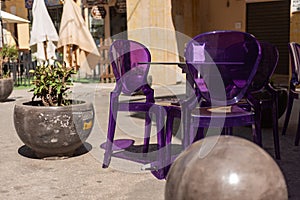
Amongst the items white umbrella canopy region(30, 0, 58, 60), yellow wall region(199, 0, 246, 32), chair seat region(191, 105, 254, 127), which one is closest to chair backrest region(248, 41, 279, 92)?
chair seat region(191, 105, 254, 127)

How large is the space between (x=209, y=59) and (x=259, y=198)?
5.82 ft

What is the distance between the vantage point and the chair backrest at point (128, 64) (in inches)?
186

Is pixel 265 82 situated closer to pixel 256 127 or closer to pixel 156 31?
pixel 256 127

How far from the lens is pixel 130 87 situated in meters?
4.89

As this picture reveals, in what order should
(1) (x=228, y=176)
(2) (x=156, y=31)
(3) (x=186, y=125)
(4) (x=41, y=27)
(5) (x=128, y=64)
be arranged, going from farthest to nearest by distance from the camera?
(2) (x=156, y=31) < (4) (x=41, y=27) < (5) (x=128, y=64) < (3) (x=186, y=125) < (1) (x=228, y=176)

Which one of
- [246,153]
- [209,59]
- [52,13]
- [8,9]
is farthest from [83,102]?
[8,9]

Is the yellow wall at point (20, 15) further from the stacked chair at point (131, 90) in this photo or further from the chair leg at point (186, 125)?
the chair leg at point (186, 125)

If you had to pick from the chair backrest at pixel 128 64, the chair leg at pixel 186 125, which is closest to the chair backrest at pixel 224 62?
the chair leg at pixel 186 125

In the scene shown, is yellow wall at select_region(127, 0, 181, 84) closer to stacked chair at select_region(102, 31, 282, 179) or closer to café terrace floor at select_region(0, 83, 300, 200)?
café terrace floor at select_region(0, 83, 300, 200)

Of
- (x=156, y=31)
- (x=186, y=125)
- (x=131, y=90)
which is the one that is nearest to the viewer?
(x=186, y=125)

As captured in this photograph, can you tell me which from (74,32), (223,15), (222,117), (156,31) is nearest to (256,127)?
(222,117)

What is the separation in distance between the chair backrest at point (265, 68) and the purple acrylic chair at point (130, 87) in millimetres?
1009

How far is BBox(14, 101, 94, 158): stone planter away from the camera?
15.4 ft

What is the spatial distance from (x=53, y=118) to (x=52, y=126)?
0.30 feet
